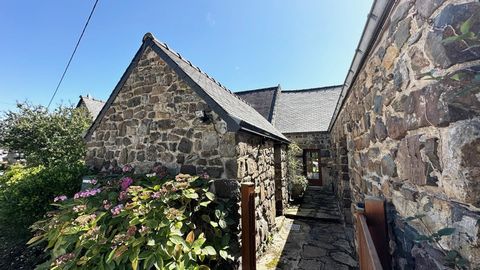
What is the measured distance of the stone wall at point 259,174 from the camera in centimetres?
401

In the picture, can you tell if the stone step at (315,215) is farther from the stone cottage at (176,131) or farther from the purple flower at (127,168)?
the purple flower at (127,168)

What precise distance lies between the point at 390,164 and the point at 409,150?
1.60ft

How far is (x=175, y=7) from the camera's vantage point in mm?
5199

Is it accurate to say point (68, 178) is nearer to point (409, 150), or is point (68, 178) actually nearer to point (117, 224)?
point (117, 224)

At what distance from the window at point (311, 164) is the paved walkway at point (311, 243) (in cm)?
412

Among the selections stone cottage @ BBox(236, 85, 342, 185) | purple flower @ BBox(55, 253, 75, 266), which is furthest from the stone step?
purple flower @ BBox(55, 253, 75, 266)

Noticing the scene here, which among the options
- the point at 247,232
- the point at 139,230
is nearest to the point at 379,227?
the point at 247,232

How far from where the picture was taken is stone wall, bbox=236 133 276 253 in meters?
4.01

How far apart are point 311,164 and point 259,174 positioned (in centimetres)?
778

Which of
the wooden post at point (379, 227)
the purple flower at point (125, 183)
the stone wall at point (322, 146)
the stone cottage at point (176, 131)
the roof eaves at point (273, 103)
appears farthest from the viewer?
the roof eaves at point (273, 103)

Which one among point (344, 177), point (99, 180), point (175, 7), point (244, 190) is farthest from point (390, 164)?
point (175, 7)

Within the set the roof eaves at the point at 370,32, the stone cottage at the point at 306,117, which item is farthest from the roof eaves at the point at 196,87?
the stone cottage at the point at 306,117

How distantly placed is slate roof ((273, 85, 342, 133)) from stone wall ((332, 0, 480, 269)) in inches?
382

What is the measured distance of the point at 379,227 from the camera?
73.2 inches
